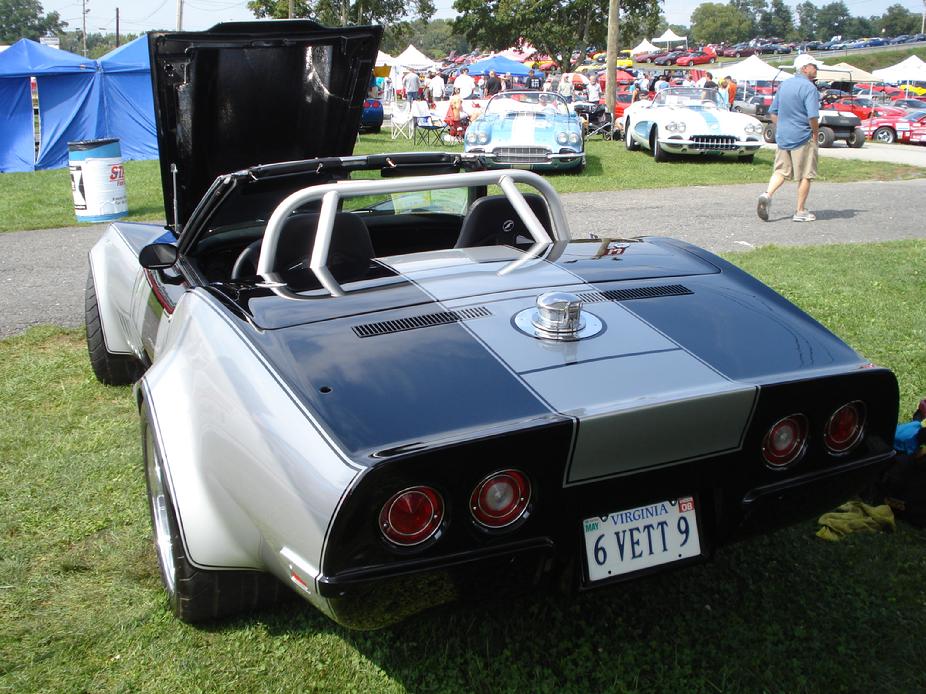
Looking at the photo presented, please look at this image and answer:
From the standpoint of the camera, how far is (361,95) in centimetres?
509

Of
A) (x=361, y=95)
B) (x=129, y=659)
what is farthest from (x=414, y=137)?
(x=129, y=659)

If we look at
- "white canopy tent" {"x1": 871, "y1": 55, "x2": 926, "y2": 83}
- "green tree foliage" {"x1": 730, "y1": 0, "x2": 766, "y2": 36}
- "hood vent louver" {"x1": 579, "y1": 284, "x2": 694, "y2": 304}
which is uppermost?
"green tree foliage" {"x1": 730, "y1": 0, "x2": 766, "y2": 36}

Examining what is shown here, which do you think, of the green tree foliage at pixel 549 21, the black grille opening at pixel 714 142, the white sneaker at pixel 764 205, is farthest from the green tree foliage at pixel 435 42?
the white sneaker at pixel 764 205

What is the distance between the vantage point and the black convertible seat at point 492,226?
3352mm

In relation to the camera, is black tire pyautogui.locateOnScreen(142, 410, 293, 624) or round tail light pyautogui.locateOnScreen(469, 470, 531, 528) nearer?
round tail light pyautogui.locateOnScreen(469, 470, 531, 528)

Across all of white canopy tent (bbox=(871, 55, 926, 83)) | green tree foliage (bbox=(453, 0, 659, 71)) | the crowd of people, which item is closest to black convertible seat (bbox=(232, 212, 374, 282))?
the crowd of people

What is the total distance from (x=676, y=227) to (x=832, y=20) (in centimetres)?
13935

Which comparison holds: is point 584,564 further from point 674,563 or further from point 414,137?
point 414,137

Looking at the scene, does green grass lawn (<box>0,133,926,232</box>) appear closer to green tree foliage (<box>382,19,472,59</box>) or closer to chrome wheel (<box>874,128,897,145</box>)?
chrome wheel (<box>874,128,897,145</box>)

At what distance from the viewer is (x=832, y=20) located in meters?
129

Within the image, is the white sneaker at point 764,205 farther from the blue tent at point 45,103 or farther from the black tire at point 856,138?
the blue tent at point 45,103

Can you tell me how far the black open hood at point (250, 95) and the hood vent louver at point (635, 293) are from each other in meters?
2.70

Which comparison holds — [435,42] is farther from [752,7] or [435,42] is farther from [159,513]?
[159,513]

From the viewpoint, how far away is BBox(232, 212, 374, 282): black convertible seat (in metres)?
3.01
